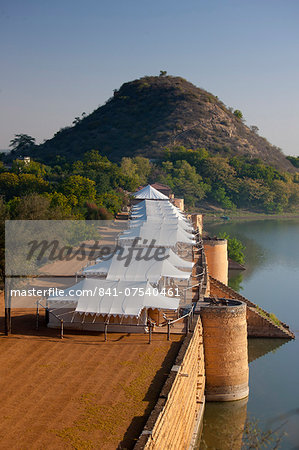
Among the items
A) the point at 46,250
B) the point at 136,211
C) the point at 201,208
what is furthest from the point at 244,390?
the point at 201,208

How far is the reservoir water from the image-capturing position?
15.7 m

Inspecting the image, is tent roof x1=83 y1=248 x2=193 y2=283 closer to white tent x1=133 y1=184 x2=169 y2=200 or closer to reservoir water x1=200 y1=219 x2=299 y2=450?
reservoir water x1=200 y1=219 x2=299 y2=450

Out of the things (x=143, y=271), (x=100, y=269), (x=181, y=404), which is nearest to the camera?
(x=181, y=404)

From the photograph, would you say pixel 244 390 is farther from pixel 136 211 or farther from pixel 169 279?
pixel 136 211

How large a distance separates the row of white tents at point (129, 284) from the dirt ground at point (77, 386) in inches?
27.2

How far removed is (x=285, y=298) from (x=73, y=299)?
18639 mm

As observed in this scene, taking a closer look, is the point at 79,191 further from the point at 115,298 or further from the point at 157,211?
the point at 115,298

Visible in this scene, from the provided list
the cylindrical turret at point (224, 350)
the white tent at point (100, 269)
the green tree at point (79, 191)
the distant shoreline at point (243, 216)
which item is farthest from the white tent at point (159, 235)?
the distant shoreline at point (243, 216)

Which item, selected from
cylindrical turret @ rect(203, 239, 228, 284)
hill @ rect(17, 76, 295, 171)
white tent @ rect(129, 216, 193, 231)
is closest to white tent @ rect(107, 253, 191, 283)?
white tent @ rect(129, 216, 193, 231)

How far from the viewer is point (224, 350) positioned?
16375 millimetres

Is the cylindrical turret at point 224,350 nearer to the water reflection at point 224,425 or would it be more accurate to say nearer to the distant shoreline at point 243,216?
the water reflection at point 224,425

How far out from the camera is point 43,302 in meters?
17.7

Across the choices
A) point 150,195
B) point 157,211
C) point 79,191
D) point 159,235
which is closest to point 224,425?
point 159,235

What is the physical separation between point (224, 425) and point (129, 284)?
15.9 ft
